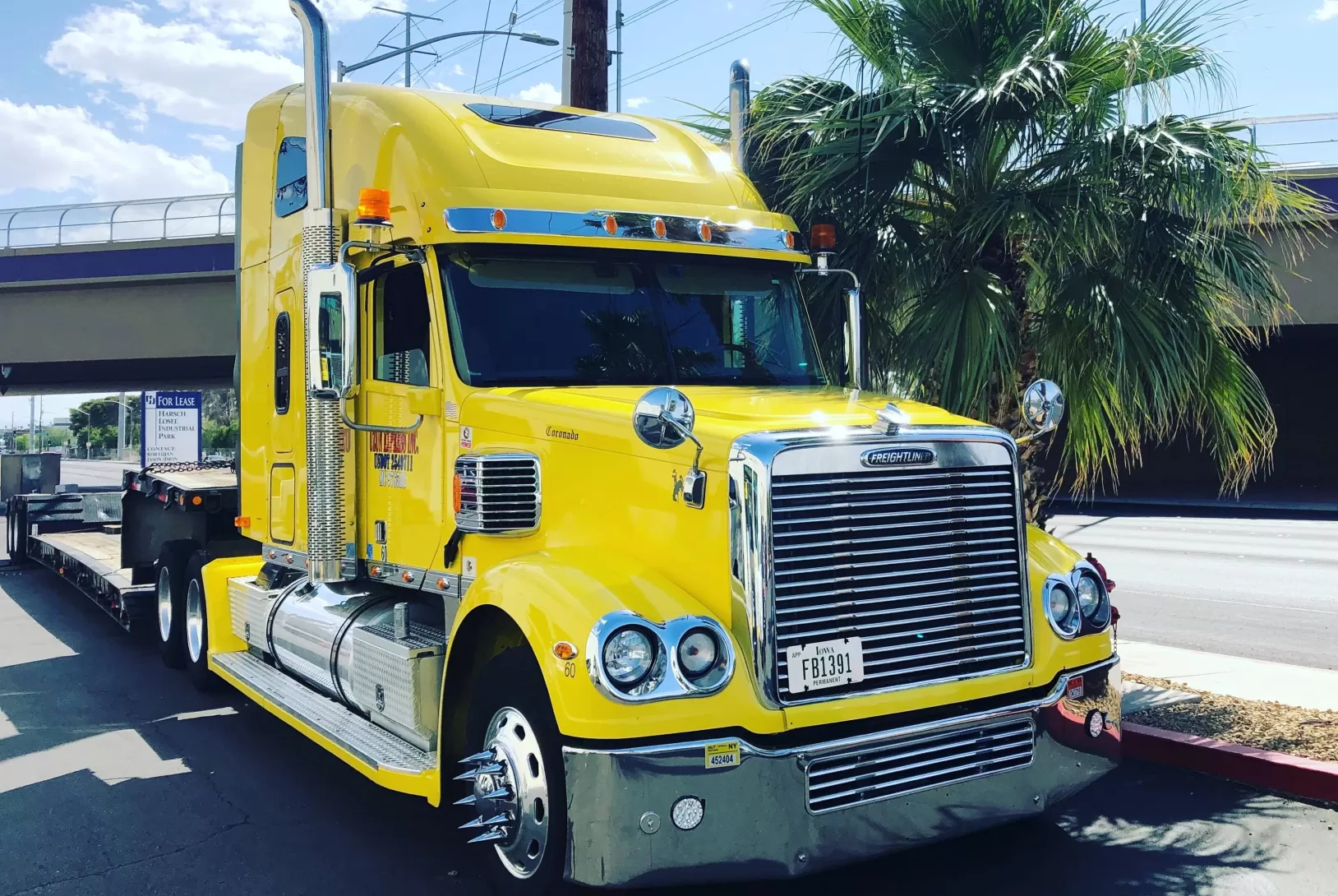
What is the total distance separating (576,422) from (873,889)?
2.22 meters

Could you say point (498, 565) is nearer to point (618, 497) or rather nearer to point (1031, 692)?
point (618, 497)

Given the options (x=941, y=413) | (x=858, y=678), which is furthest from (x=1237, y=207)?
(x=858, y=678)

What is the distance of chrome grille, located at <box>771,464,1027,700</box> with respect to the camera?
13.7 ft

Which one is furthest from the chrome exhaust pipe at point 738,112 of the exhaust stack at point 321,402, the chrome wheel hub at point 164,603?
the chrome wheel hub at point 164,603

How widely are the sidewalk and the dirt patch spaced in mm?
234

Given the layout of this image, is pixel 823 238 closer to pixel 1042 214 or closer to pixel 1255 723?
pixel 1042 214

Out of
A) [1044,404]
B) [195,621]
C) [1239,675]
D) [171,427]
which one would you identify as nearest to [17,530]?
[171,427]

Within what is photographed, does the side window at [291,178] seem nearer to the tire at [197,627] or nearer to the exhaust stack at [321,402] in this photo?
the exhaust stack at [321,402]

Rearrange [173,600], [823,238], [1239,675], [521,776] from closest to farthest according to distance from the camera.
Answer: [521,776], [823,238], [1239,675], [173,600]

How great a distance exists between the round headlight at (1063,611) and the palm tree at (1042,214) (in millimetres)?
2016

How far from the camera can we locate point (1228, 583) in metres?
14.1

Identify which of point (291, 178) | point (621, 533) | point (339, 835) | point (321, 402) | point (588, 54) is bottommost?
point (339, 835)

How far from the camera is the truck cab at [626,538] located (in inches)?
158

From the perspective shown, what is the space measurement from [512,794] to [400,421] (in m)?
2.19
